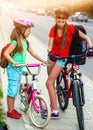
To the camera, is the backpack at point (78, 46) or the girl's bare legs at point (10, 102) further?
the girl's bare legs at point (10, 102)

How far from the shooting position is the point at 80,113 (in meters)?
6.92

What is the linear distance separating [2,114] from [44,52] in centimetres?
964

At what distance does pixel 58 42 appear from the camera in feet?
24.3

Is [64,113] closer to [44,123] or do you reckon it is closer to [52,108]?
[52,108]

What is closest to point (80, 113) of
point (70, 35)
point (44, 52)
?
point (70, 35)

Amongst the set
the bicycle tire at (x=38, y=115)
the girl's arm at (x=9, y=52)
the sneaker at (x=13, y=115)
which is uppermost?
the girl's arm at (x=9, y=52)

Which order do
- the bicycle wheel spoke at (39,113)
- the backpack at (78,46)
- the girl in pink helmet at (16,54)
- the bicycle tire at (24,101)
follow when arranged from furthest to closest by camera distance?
the bicycle tire at (24,101)
the backpack at (78,46)
the girl in pink helmet at (16,54)
the bicycle wheel spoke at (39,113)

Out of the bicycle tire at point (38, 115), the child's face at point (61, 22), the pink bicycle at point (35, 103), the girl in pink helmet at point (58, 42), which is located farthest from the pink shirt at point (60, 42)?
the bicycle tire at point (38, 115)

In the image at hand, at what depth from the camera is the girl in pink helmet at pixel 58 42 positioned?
726 centimetres

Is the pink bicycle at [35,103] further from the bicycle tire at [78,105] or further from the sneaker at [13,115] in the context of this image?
the bicycle tire at [78,105]

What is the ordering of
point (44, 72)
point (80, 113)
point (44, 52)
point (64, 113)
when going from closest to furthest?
point (80, 113) < point (64, 113) < point (44, 72) < point (44, 52)

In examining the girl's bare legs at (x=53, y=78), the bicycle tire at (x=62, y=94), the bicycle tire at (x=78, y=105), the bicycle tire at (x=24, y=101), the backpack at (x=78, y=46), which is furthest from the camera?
the bicycle tire at (x=62, y=94)

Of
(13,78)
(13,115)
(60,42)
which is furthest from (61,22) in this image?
(13,115)

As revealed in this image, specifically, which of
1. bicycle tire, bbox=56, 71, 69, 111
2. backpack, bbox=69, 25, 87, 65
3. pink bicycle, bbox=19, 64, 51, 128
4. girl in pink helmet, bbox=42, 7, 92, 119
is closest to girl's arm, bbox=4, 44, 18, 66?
pink bicycle, bbox=19, 64, 51, 128
